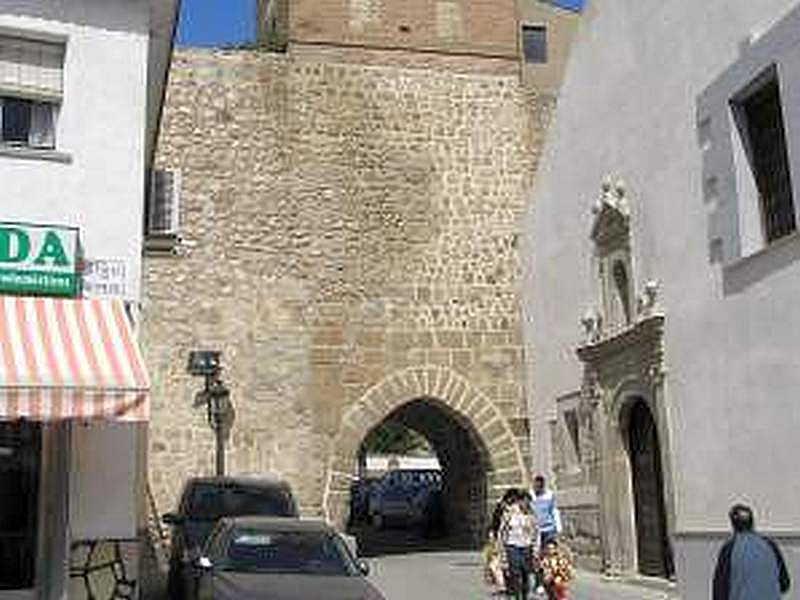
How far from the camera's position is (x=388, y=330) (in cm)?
2203

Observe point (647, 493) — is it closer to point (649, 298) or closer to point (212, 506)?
point (649, 298)

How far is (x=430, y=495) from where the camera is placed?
2830cm

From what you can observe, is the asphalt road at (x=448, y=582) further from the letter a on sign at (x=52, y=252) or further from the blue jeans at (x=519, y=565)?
the letter a on sign at (x=52, y=252)

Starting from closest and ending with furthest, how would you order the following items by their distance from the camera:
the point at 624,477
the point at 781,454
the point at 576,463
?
the point at 781,454 < the point at 624,477 < the point at 576,463

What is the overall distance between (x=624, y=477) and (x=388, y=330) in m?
5.67

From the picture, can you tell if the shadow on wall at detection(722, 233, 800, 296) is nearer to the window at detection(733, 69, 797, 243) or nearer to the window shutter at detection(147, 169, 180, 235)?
the window at detection(733, 69, 797, 243)

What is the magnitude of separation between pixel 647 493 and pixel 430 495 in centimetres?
1124

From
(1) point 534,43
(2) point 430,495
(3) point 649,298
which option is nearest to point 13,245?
(3) point 649,298

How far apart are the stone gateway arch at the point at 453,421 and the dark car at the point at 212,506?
4.97m

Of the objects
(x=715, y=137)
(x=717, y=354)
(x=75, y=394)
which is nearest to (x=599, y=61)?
(x=715, y=137)

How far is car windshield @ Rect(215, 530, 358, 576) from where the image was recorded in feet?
34.7

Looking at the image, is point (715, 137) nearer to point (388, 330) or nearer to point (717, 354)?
point (717, 354)

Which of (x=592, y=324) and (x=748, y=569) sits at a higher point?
(x=592, y=324)

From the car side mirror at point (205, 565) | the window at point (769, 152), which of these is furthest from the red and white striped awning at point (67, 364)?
the window at point (769, 152)
